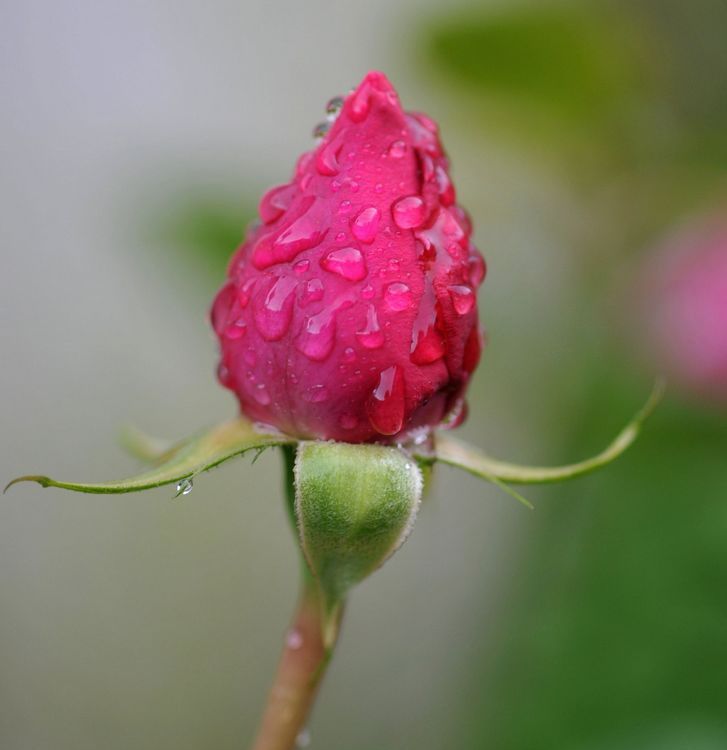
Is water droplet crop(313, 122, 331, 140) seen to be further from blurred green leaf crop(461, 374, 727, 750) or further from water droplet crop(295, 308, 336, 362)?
blurred green leaf crop(461, 374, 727, 750)

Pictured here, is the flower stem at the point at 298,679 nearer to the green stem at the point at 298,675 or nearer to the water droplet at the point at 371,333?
the green stem at the point at 298,675

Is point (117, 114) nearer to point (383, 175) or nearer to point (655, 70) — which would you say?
point (655, 70)

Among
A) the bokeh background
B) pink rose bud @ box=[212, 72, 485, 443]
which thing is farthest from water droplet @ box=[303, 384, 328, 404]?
the bokeh background

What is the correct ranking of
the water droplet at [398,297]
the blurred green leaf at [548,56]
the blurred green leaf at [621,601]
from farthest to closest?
the blurred green leaf at [548,56]
the blurred green leaf at [621,601]
the water droplet at [398,297]

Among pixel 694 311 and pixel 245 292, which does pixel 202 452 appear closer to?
pixel 245 292

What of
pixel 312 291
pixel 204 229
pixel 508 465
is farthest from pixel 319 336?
pixel 204 229

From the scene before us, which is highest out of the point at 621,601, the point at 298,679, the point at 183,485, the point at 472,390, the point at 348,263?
the point at 348,263

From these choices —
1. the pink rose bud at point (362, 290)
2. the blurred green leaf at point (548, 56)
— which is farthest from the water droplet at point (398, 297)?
the blurred green leaf at point (548, 56)
